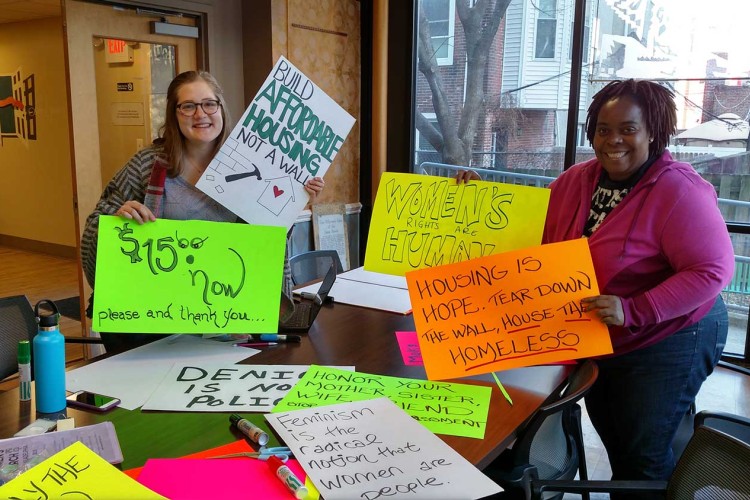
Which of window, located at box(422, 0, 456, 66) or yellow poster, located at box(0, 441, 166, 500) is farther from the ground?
window, located at box(422, 0, 456, 66)

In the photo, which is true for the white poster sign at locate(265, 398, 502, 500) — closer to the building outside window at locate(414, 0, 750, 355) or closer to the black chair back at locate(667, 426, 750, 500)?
the black chair back at locate(667, 426, 750, 500)

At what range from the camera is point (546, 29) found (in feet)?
13.1

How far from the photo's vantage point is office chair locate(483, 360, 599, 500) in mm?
1318

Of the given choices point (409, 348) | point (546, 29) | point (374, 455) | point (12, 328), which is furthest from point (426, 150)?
point (374, 455)

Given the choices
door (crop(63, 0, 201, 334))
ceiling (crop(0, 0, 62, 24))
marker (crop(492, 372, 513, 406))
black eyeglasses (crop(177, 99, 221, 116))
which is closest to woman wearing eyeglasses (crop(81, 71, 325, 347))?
black eyeglasses (crop(177, 99, 221, 116))

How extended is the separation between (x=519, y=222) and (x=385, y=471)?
0.87 m

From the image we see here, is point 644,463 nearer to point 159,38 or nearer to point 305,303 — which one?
point 305,303

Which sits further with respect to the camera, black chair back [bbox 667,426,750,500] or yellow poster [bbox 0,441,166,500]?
black chair back [bbox 667,426,750,500]

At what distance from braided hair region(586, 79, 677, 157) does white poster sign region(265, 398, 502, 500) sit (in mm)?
1013

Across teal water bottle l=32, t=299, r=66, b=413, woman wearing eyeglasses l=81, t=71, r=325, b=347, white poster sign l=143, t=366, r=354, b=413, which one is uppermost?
woman wearing eyeglasses l=81, t=71, r=325, b=347

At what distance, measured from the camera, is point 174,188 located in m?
1.82

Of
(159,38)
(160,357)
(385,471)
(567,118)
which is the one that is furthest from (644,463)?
(159,38)

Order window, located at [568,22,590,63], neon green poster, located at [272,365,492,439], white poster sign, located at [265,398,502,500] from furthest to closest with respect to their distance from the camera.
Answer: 1. window, located at [568,22,590,63]
2. neon green poster, located at [272,365,492,439]
3. white poster sign, located at [265,398,502,500]

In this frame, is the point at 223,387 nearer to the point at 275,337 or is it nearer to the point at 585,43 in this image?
the point at 275,337
